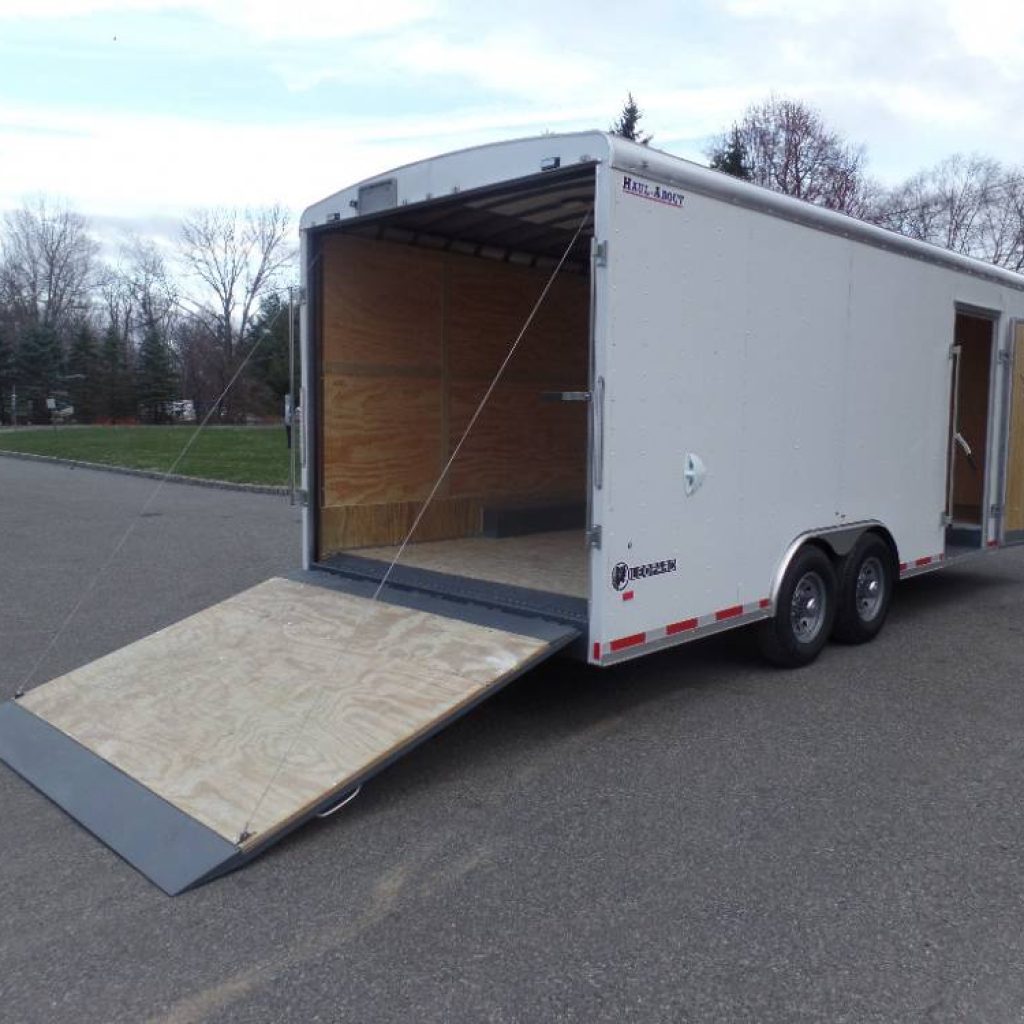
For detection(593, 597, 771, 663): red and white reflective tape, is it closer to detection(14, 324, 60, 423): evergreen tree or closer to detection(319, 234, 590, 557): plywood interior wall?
detection(319, 234, 590, 557): plywood interior wall

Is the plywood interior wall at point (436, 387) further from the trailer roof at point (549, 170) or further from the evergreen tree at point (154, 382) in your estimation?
the evergreen tree at point (154, 382)

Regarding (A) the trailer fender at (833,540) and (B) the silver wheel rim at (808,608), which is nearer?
(A) the trailer fender at (833,540)

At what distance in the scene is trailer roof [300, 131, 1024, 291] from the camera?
4.59 m

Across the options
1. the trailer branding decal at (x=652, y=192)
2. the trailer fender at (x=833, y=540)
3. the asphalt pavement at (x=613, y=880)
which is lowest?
the asphalt pavement at (x=613, y=880)

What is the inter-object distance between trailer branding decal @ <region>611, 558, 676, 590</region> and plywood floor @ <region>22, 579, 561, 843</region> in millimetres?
499

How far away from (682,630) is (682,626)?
0.07ft

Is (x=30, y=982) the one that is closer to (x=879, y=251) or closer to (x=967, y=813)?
(x=967, y=813)

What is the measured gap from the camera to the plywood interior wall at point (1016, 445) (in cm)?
807

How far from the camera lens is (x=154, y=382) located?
47875 millimetres

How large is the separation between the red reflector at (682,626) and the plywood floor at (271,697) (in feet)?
2.58

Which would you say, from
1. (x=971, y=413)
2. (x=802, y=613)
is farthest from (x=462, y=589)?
(x=971, y=413)

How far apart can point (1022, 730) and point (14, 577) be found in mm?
8366

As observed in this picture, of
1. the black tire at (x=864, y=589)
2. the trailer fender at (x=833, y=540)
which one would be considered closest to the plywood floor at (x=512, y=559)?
the trailer fender at (x=833, y=540)

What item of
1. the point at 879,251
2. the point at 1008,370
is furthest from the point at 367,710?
the point at 1008,370
